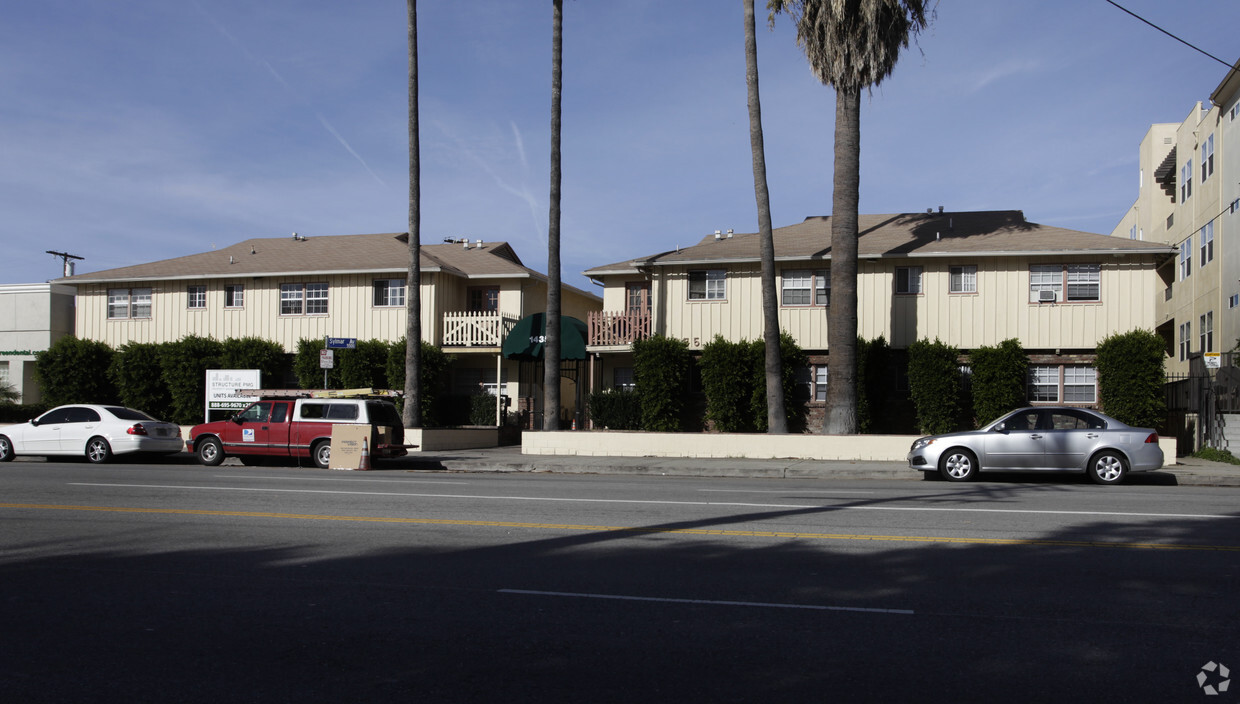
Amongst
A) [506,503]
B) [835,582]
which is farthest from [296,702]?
[506,503]

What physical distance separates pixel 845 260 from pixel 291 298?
20.4m

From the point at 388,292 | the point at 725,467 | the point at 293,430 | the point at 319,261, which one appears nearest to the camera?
the point at 725,467

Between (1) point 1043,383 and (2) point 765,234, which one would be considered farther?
(1) point 1043,383

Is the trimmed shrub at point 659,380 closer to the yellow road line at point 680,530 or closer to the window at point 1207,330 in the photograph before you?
the window at point 1207,330

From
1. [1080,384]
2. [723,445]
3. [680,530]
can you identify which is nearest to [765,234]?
[723,445]

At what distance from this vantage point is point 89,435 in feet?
73.9

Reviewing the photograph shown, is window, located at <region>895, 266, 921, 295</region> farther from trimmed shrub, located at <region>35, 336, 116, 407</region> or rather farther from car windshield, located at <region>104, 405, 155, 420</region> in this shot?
trimmed shrub, located at <region>35, 336, 116, 407</region>

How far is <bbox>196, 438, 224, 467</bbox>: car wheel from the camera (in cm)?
2266

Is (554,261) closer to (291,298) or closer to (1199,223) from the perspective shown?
(291,298)

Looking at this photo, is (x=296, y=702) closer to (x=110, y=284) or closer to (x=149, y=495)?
(x=149, y=495)

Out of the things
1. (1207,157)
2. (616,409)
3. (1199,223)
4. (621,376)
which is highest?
(1207,157)

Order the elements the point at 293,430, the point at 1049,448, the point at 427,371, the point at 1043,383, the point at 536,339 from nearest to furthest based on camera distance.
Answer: the point at 1049,448, the point at 293,430, the point at 1043,383, the point at 536,339, the point at 427,371

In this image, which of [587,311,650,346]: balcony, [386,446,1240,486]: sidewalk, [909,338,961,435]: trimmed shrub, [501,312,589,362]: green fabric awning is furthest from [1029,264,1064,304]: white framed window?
[501,312,589,362]: green fabric awning

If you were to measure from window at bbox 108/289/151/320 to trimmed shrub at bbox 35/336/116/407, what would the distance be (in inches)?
79.4
